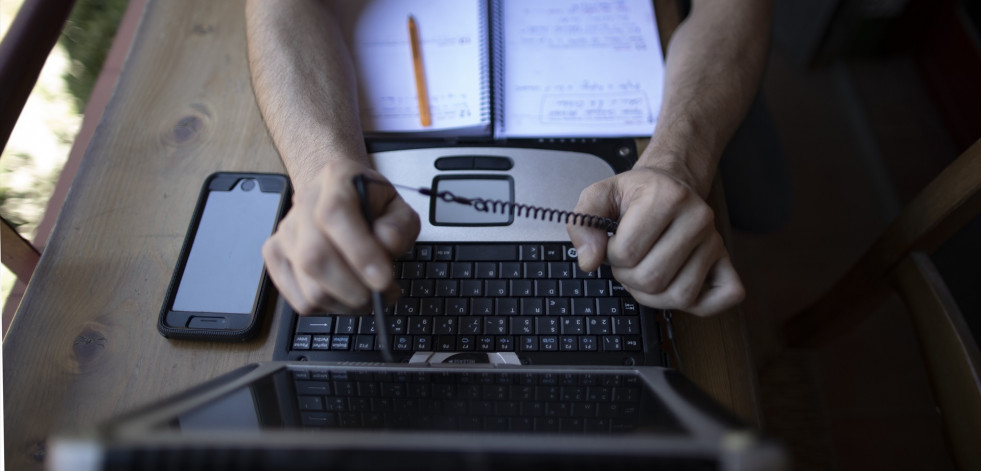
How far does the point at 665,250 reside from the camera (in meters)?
0.58

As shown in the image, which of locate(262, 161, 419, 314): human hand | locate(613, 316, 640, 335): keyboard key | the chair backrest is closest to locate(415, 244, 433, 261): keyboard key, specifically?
locate(262, 161, 419, 314): human hand

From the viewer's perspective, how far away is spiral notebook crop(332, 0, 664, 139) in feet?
2.51

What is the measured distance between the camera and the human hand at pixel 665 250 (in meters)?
0.58

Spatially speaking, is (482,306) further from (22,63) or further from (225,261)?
(22,63)

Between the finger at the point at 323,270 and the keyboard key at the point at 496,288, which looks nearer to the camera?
the finger at the point at 323,270

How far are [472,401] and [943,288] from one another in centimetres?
62

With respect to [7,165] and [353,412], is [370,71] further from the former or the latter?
[7,165]

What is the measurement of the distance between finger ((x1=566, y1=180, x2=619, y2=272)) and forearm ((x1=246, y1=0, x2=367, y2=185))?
10.3 inches

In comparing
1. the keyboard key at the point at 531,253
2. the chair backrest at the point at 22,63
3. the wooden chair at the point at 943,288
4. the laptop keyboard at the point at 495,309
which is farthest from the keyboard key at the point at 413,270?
the wooden chair at the point at 943,288

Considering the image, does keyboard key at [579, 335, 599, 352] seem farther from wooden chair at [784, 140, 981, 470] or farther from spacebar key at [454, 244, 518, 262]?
wooden chair at [784, 140, 981, 470]

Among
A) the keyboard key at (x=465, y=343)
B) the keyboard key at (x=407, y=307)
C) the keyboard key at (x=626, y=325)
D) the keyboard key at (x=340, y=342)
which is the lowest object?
the keyboard key at (x=340, y=342)

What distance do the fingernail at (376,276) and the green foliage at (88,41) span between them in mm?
661

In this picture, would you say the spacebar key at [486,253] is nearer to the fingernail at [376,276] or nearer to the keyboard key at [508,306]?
the keyboard key at [508,306]

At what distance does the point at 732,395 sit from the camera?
0.61m
